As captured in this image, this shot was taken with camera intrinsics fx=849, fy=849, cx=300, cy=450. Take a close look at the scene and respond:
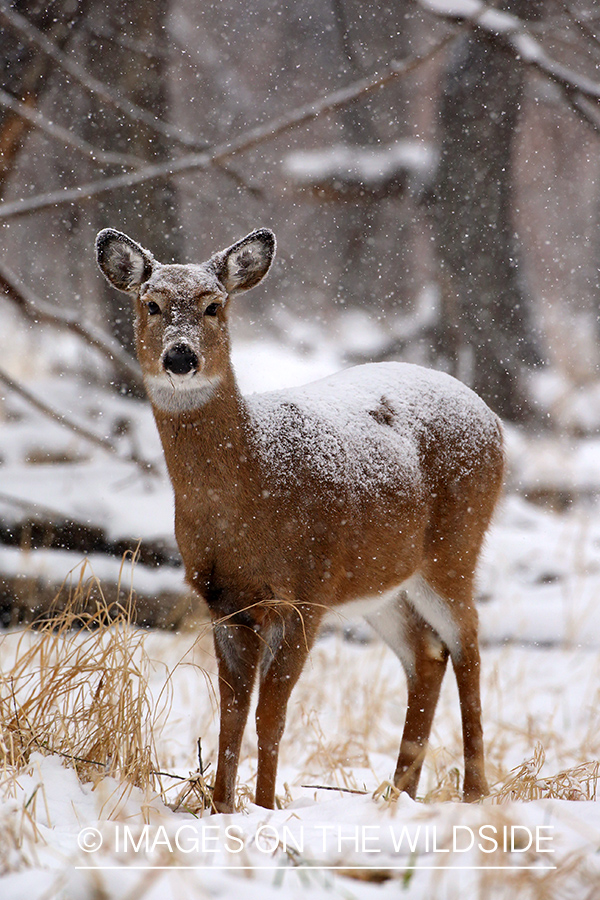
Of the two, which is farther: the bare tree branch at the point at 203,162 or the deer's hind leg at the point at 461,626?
the bare tree branch at the point at 203,162

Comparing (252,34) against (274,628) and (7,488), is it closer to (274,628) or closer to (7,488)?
(7,488)

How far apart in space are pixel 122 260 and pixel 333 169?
8.65 metres

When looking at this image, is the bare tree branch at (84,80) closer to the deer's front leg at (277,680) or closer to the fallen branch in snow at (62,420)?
the fallen branch in snow at (62,420)

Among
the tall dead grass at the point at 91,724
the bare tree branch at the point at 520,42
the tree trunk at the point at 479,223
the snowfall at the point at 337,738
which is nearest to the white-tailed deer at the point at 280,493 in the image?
the snowfall at the point at 337,738

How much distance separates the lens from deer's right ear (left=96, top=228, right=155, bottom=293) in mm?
3340

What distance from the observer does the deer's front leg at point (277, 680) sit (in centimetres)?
301

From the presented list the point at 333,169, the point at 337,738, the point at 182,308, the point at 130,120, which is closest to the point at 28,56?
the point at 130,120

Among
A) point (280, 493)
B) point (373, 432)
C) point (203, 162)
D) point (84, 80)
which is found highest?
point (84, 80)

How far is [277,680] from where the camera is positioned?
303 centimetres

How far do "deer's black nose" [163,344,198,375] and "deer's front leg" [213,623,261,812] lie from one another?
36.8 inches

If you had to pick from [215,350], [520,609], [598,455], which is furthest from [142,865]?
[598,455]

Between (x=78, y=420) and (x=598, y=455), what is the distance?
6.43 meters

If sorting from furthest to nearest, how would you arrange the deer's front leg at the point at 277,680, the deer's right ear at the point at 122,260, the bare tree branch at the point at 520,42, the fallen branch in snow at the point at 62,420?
the bare tree branch at the point at 520,42
the fallen branch in snow at the point at 62,420
the deer's right ear at the point at 122,260
the deer's front leg at the point at 277,680

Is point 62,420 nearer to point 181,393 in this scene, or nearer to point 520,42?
point 181,393
